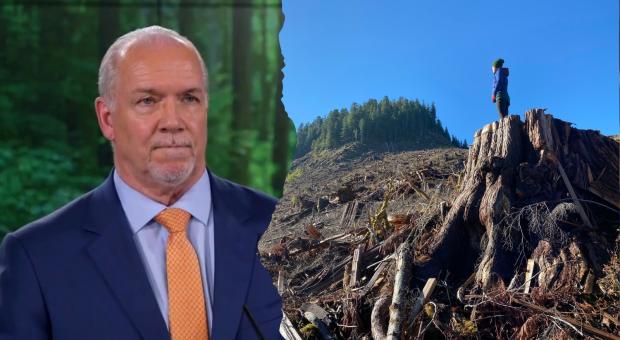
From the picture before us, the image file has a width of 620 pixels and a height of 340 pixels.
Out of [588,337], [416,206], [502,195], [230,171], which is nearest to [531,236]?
[502,195]

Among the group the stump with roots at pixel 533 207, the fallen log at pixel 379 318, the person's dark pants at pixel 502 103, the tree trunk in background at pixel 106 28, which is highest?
the person's dark pants at pixel 502 103

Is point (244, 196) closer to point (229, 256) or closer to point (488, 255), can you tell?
point (229, 256)

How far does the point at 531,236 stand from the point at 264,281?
4.30 meters

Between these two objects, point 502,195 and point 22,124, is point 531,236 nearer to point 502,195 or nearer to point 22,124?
point 502,195

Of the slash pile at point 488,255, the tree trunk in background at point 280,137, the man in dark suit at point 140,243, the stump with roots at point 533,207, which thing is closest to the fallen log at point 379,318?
the slash pile at point 488,255

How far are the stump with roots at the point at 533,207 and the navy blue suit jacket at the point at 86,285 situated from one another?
13.3 ft

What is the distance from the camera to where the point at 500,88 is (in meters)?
6.28

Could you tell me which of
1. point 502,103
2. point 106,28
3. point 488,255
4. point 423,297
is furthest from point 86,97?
point 502,103

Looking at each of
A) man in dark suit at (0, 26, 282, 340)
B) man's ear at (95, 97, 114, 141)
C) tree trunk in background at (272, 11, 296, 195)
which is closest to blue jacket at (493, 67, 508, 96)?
tree trunk in background at (272, 11, 296, 195)

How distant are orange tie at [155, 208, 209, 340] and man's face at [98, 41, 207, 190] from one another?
7 cm

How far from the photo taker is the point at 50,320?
834 millimetres

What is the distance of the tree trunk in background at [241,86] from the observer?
1169mm

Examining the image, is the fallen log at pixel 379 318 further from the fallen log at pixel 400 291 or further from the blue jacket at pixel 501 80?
the blue jacket at pixel 501 80

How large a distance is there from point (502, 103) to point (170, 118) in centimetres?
589
